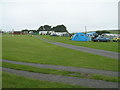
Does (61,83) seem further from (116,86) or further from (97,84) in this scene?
(116,86)

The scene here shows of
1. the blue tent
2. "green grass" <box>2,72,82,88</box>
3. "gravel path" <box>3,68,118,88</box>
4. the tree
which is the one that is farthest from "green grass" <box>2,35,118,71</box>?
the tree

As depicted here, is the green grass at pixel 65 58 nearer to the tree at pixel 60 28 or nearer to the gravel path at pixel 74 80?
the gravel path at pixel 74 80

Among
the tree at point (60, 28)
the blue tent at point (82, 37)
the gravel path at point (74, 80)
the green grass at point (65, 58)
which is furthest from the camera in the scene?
the tree at point (60, 28)

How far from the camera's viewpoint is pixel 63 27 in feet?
503

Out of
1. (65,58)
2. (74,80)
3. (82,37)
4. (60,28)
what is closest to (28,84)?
(74,80)

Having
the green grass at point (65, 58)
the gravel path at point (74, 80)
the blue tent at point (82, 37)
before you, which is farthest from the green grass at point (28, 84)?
the blue tent at point (82, 37)

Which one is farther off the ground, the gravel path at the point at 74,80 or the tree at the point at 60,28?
the tree at the point at 60,28

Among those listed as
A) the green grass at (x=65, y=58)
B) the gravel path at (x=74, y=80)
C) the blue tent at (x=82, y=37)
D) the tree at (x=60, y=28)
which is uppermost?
the tree at (x=60, y=28)

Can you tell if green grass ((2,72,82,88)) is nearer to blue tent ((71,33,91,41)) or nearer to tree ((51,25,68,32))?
blue tent ((71,33,91,41))

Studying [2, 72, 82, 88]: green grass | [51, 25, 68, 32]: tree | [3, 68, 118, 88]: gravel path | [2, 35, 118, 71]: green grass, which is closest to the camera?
[2, 72, 82, 88]: green grass

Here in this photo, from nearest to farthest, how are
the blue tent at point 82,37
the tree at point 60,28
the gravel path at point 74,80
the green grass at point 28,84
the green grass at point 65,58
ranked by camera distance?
the green grass at point 28,84 → the gravel path at point 74,80 → the green grass at point 65,58 → the blue tent at point 82,37 → the tree at point 60,28

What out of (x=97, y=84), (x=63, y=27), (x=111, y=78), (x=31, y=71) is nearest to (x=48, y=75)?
(x=31, y=71)

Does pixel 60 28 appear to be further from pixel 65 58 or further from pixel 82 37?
pixel 65 58

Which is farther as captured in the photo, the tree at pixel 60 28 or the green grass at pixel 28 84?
the tree at pixel 60 28
